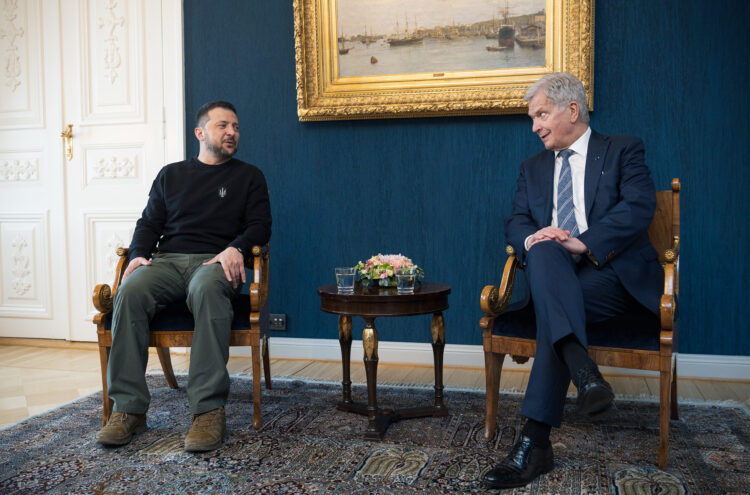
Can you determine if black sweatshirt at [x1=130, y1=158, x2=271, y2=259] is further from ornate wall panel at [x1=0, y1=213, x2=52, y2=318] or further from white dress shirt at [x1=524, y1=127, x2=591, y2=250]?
ornate wall panel at [x1=0, y1=213, x2=52, y2=318]

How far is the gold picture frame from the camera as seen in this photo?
10.4 feet

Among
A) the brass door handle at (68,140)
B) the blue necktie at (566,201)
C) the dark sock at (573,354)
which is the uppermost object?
the brass door handle at (68,140)

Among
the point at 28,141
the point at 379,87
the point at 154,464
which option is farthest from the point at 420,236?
the point at 28,141

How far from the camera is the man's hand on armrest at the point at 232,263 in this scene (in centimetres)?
248

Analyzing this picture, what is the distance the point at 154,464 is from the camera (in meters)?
2.07

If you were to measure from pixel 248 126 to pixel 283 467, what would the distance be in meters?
2.25

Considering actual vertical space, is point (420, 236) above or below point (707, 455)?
above

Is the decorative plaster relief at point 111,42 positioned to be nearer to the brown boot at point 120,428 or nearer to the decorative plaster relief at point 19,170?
the decorative plaster relief at point 19,170

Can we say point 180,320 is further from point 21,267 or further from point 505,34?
point 21,267

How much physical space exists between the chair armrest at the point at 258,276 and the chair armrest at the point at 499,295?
33.3 inches

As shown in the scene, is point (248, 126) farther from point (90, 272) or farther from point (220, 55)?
point (90, 272)

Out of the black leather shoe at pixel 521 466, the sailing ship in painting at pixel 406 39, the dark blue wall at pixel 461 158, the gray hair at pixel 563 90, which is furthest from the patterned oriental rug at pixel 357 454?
the sailing ship in painting at pixel 406 39

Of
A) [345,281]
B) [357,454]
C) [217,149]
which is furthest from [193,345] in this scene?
[217,149]

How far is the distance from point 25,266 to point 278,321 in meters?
1.84
